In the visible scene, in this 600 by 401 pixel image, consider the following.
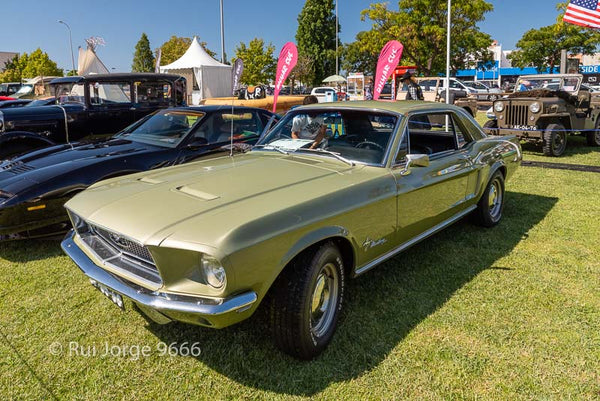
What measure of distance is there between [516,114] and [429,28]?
23.9 meters

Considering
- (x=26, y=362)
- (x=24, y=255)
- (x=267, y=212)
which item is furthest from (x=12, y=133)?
(x=267, y=212)

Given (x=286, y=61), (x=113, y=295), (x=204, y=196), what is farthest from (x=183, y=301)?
(x=286, y=61)

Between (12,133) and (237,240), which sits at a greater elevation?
(12,133)

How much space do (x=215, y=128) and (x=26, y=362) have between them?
11.7ft

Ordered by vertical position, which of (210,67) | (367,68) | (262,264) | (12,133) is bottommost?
(262,264)

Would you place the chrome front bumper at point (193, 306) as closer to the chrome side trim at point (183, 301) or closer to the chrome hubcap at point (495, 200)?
the chrome side trim at point (183, 301)

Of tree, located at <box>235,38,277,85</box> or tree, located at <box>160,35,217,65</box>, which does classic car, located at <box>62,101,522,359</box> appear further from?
tree, located at <box>160,35,217,65</box>

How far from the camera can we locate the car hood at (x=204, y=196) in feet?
7.14

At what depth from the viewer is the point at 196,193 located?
2.63 metres

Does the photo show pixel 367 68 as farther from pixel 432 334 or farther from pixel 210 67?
pixel 432 334

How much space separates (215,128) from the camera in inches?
218

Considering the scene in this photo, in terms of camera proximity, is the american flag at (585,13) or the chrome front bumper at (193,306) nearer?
the chrome front bumper at (193,306)

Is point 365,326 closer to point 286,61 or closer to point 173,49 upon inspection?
point 286,61

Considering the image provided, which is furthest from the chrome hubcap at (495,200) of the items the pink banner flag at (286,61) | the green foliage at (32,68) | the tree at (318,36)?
the green foliage at (32,68)
